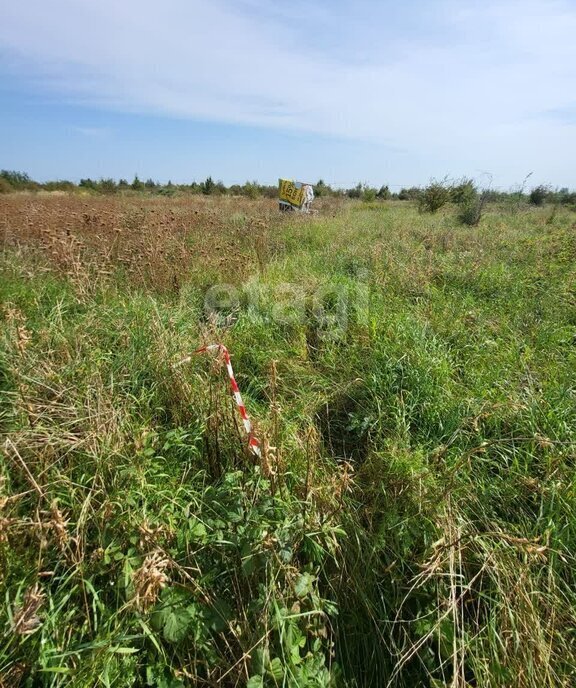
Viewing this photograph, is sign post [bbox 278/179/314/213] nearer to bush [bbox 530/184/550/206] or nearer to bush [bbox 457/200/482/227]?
bush [bbox 457/200/482/227]

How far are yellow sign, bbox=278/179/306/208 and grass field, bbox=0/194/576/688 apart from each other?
11.3m

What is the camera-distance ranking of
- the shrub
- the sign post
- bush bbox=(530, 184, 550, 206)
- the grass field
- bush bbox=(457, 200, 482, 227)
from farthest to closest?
the shrub < bush bbox=(530, 184, 550, 206) < the sign post < bush bbox=(457, 200, 482, 227) < the grass field

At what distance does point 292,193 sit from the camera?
14.0m

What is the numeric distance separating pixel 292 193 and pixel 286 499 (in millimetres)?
13954

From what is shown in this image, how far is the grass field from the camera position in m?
1.28

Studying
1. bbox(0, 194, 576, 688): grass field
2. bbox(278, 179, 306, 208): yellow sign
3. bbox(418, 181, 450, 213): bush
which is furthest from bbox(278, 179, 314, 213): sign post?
bbox(0, 194, 576, 688): grass field

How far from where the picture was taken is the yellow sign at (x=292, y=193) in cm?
1370

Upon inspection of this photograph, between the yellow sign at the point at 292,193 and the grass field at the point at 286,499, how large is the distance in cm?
1130

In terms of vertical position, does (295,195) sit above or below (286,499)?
above

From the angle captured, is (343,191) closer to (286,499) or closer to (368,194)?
(368,194)

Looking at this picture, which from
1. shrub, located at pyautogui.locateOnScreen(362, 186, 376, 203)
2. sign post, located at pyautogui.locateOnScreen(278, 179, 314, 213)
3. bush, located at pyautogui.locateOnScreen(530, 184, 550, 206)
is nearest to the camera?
sign post, located at pyautogui.locateOnScreen(278, 179, 314, 213)

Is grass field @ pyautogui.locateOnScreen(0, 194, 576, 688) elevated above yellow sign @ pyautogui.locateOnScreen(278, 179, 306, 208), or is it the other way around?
yellow sign @ pyautogui.locateOnScreen(278, 179, 306, 208)

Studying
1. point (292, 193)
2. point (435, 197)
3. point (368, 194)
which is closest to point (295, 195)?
Result: point (292, 193)

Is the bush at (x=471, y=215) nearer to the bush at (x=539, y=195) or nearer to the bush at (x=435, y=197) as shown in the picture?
the bush at (x=435, y=197)
